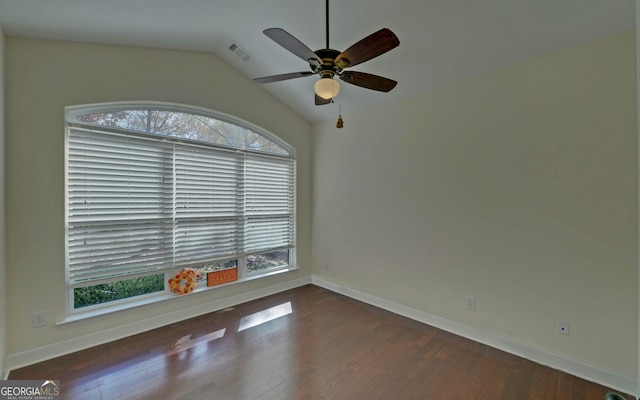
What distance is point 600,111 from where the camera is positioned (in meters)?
2.15

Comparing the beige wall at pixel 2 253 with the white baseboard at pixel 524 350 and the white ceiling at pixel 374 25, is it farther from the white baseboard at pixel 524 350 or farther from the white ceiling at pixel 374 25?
the white baseboard at pixel 524 350

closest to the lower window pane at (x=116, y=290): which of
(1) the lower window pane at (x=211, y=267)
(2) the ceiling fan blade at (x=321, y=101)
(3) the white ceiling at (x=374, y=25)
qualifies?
(1) the lower window pane at (x=211, y=267)

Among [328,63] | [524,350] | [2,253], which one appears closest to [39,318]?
[2,253]

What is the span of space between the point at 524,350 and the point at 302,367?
78.3 inches

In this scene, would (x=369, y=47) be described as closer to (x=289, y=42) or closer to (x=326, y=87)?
(x=326, y=87)

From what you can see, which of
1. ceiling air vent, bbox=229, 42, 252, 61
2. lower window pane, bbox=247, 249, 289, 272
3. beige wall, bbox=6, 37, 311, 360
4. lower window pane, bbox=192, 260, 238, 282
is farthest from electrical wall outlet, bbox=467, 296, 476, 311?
ceiling air vent, bbox=229, 42, 252, 61

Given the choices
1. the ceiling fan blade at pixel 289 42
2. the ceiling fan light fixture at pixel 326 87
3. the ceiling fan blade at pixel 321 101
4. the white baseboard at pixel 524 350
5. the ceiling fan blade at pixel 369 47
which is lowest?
the white baseboard at pixel 524 350

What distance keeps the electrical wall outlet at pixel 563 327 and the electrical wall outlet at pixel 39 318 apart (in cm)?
445

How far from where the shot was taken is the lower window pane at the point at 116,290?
107 inches

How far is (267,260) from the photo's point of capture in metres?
4.20

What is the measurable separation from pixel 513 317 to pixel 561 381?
529mm

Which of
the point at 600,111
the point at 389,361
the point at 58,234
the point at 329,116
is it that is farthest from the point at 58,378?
the point at 600,111

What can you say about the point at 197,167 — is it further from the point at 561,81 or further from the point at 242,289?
the point at 561,81

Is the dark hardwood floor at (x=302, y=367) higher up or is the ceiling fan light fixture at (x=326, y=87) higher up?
the ceiling fan light fixture at (x=326, y=87)
